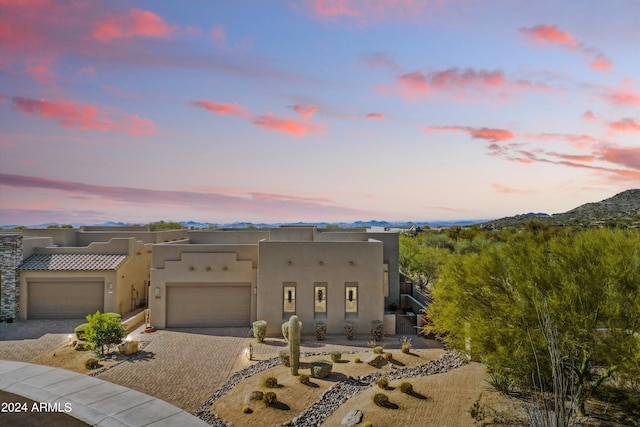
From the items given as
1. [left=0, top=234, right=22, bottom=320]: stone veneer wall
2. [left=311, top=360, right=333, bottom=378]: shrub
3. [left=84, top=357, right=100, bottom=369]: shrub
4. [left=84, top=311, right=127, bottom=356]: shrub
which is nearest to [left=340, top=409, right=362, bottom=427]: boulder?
[left=311, top=360, right=333, bottom=378]: shrub

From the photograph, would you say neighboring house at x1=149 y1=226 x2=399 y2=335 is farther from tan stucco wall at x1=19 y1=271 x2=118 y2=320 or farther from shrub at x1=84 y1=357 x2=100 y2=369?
shrub at x1=84 y1=357 x2=100 y2=369

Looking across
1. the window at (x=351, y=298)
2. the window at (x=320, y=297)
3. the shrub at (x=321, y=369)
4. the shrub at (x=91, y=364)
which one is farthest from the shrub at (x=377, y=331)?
the shrub at (x=91, y=364)

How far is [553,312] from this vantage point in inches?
489

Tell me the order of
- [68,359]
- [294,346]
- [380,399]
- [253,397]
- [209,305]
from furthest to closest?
[209,305]
[68,359]
[294,346]
[253,397]
[380,399]

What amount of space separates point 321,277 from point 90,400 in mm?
17214

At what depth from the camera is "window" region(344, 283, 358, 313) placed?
958 inches

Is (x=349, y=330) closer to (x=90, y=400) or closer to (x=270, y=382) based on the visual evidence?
(x=270, y=382)

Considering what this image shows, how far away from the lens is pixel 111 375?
58.2ft

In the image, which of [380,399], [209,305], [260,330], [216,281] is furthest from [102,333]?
[380,399]

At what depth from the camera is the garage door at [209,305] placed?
993 inches

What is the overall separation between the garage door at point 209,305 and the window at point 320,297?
4322mm

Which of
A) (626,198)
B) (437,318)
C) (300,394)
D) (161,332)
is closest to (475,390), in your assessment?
(437,318)

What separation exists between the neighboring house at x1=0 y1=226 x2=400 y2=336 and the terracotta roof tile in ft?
0.20

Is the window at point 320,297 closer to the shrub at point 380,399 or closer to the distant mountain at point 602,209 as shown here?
the shrub at point 380,399
